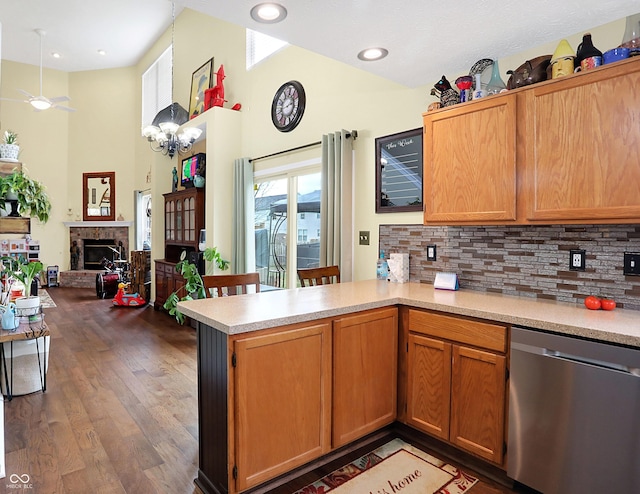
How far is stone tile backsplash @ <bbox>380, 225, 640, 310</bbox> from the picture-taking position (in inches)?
83.4

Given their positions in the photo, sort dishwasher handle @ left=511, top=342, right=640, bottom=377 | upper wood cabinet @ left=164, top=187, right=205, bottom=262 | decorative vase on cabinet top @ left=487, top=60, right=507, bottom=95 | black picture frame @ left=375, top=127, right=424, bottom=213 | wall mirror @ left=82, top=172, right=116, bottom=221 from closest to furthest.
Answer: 1. dishwasher handle @ left=511, top=342, right=640, bottom=377
2. decorative vase on cabinet top @ left=487, top=60, right=507, bottom=95
3. black picture frame @ left=375, top=127, right=424, bottom=213
4. upper wood cabinet @ left=164, top=187, right=205, bottom=262
5. wall mirror @ left=82, top=172, right=116, bottom=221

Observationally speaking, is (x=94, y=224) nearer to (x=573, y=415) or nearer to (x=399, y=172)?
(x=399, y=172)

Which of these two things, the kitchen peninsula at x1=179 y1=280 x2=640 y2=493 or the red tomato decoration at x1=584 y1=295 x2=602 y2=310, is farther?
the red tomato decoration at x1=584 y1=295 x2=602 y2=310

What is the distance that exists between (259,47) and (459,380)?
4649mm

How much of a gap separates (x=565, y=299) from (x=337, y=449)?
5.21ft

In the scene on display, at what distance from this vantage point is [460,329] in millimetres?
2146

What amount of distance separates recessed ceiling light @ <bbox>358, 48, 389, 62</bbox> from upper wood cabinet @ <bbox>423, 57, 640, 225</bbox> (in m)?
0.50

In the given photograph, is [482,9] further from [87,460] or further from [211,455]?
[87,460]

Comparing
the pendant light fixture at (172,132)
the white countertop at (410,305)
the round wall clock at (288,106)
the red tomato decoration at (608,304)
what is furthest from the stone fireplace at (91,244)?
the red tomato decoration at (608,304)

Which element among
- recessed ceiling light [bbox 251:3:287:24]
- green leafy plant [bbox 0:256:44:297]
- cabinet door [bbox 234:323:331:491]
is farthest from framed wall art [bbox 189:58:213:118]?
cabinet door [bbox 234:323:331:491]

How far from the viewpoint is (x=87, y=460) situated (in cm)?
224

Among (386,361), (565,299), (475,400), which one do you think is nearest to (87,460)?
(386,361)

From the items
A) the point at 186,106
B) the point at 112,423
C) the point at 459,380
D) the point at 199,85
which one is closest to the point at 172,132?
the point at 199,85

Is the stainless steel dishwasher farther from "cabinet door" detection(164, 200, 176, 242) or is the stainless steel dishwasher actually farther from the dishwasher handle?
"cabinet door" detection(164, 200, 176, 242)
